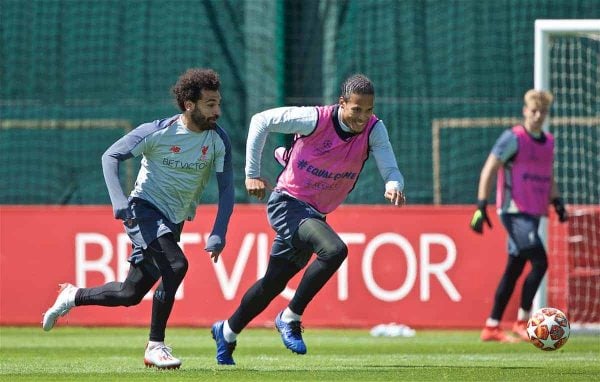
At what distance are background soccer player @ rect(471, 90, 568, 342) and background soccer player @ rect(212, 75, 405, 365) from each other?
306 cm

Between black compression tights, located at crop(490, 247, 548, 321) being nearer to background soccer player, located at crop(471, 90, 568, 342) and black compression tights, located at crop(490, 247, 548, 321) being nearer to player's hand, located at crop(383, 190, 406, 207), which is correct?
background soccer player, located at crop(471, 90, 568, 342)

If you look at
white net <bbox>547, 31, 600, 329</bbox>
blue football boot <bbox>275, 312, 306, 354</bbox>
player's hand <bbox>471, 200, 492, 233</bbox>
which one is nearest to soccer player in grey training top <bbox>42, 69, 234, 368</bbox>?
blue football boot <bbox>275, 312, 306, 354</bbox>

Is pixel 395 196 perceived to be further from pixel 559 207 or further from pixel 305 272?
pixel 559 207

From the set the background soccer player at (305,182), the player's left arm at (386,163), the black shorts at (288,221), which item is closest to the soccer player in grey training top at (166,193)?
the background soccer player at (305,182)

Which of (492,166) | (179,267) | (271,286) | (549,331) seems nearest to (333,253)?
(271,286)

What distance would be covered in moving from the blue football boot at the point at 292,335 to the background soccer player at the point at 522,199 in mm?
3263

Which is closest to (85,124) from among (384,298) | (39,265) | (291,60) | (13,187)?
(13,187)

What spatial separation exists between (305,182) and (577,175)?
779cm

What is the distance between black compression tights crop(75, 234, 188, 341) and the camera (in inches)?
346

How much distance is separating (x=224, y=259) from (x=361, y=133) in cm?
476

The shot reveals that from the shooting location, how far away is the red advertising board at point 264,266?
44.1 feet

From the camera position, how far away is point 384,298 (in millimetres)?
13445

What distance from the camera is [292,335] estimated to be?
916cm

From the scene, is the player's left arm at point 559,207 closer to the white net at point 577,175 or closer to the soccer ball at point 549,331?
the white net at point 577,175
